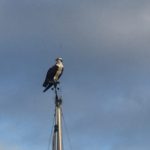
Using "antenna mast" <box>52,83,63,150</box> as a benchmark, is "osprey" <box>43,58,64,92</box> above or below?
above

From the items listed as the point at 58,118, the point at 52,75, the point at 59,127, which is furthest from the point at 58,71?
→ the point at 59,127

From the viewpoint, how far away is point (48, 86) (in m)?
36.0

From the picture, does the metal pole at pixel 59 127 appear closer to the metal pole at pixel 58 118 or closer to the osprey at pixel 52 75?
the metal pole at pixel 58 118

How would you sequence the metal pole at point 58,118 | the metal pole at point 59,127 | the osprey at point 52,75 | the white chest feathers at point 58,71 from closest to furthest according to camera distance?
the metal pole at point 59,127 → the metal pole at point 58,118 → the osprey at point 52,75 → the white chest feathers at point 58,71

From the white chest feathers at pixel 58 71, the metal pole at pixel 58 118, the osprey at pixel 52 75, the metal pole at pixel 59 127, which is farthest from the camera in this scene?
the white chest feathers at pixel 58 71

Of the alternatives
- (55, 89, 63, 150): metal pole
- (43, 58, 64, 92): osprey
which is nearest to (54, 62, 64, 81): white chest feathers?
(43, 58, 64, 92): osprey

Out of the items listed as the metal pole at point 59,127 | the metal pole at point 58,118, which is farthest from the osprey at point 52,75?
the metal pole at point 59,127

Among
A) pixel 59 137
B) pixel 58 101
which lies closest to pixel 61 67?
pixel 58 101

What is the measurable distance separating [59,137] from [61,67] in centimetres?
560

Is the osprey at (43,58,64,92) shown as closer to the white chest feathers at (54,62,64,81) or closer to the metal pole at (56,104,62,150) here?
the white chest feathers at (54,62,64,81)

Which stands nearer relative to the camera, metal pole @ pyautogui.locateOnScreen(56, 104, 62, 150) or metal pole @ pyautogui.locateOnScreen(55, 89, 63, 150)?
metal pole @ pyautogui.locateOnScreen(56, 104, 62, 150)

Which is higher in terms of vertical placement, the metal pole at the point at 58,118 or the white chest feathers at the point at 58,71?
the white chest feathers at the point at 58,71

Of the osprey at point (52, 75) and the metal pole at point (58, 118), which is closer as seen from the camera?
the metal pole at point (58, 118)

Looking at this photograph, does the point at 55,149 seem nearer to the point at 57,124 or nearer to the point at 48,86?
the point at 57,124
